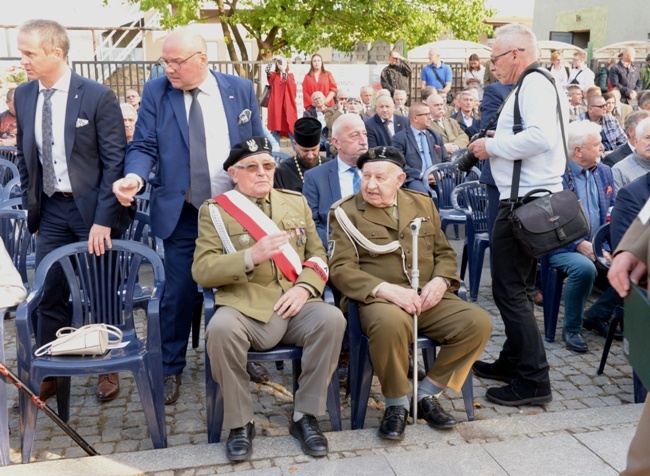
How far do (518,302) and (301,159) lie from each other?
7.55 feet

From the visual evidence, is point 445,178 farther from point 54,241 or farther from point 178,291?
point 54,241

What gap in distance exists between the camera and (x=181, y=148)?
3949 millimetres

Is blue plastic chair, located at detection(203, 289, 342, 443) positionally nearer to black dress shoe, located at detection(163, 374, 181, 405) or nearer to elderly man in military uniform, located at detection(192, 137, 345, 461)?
elderly man in military uniform, located at detection(192, 137, 345, 461)

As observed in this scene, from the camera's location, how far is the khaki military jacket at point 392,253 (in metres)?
3.87

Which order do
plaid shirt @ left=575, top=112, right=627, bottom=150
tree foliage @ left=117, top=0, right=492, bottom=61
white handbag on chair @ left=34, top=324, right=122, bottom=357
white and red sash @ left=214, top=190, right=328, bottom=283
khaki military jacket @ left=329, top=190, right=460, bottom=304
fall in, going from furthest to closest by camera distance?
tree foliage @ left=117, top=0, right=492, bottom=61 → plaid shirt @ left=575, top=112, right=627, bottom=150 → khaki military jacket @ left=329, top=190, right=460, bottom=304 → white and red sash @ left=214, top=190, right=328, bottom=283 → white handbag on chair @ left=34, top=324, right=122, bottom=357

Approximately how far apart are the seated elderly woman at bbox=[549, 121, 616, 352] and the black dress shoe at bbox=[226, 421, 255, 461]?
2603 mm

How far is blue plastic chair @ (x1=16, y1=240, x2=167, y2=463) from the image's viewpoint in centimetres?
327

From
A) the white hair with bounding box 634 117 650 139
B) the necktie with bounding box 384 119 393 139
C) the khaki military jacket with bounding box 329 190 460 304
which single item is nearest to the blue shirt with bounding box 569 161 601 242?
the white hair with bounding box 634 117 650 139

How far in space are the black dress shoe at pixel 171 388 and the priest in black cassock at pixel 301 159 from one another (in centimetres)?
181

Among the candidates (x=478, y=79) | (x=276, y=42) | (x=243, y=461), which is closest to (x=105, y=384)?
(x=243, y=461)

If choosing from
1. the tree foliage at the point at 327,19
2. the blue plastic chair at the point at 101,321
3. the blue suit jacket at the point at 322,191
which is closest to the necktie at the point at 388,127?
the blue suit jacket at the point at 322,191

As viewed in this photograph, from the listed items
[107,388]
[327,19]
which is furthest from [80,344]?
[327,19]

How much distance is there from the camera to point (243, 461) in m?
3.22

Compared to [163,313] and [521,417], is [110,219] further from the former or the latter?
[521,417]
